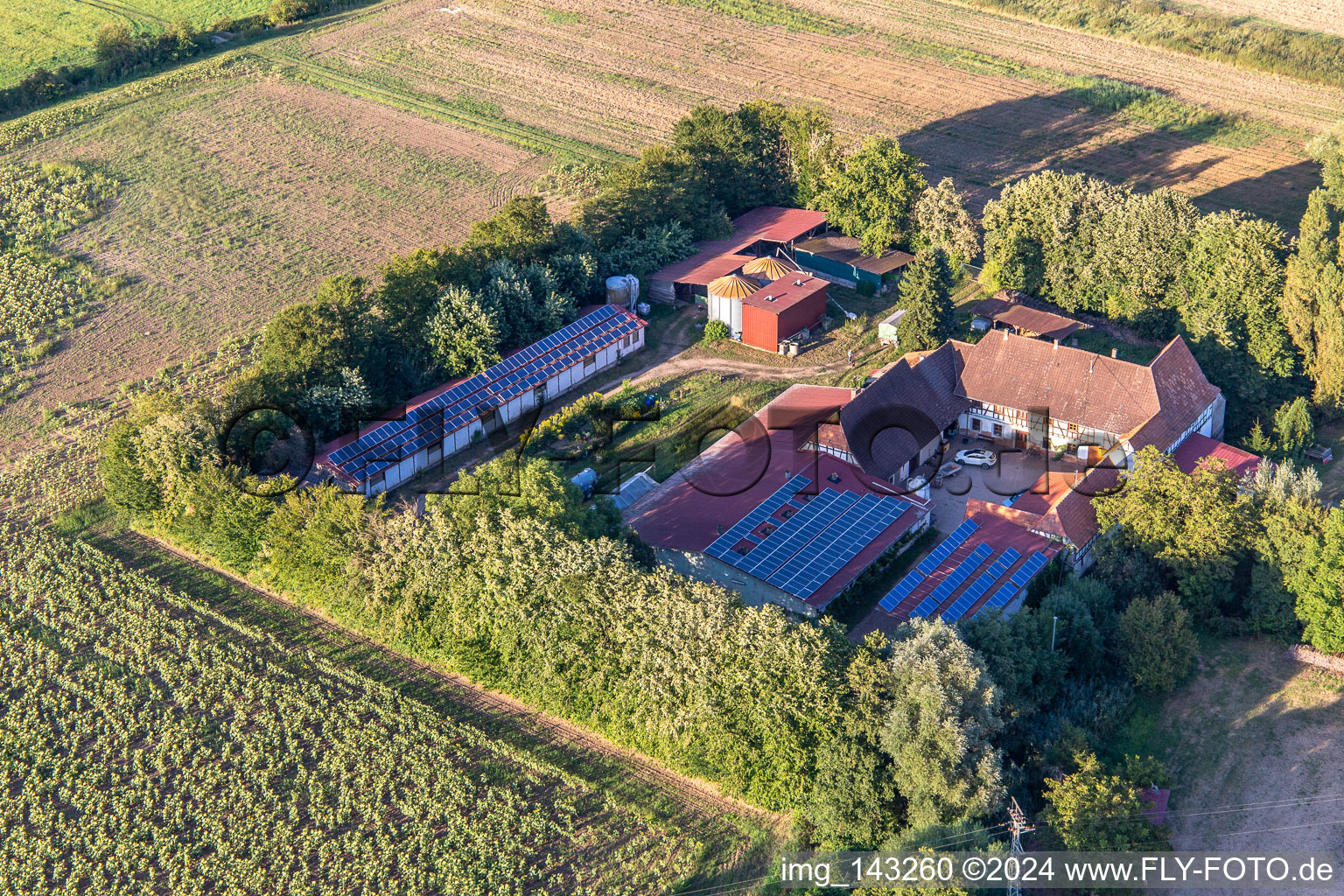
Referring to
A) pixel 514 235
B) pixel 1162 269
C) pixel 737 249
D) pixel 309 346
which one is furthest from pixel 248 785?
pixel 1162 269

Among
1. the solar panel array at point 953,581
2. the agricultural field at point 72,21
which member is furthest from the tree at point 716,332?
the agricultural field at point 72,21

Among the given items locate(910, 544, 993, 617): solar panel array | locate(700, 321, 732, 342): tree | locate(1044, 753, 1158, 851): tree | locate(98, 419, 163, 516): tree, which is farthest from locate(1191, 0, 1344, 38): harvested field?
locate(98, 419, 163, 516): tree

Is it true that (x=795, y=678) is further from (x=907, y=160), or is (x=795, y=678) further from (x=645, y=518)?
(x=907, y=160)

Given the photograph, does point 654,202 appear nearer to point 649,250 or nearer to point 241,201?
point 649,250

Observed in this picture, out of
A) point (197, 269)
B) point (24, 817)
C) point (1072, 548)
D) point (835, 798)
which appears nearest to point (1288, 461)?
point (1072, 548)

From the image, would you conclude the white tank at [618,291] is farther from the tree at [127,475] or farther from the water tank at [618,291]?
the tree at [127,475]
